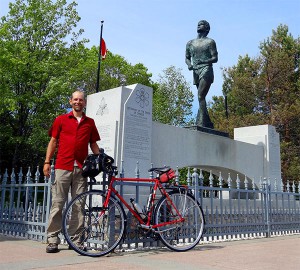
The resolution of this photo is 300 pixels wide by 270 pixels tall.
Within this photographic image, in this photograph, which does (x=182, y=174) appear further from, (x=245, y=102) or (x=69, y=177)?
(x=69, y=177)

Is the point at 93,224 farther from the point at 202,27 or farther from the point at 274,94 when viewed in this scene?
the point at 274,94

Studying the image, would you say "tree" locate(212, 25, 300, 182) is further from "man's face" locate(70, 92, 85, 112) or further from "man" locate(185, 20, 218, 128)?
"man's face" locate(70, 92, 85, 112)

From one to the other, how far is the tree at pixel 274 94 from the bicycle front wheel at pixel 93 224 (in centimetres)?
2273

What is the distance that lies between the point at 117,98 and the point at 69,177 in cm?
480

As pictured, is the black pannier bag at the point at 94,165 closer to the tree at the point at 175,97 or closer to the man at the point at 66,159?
the man at the point at 66,159

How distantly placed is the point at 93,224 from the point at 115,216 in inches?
13.5

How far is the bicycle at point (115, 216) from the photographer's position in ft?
16.4

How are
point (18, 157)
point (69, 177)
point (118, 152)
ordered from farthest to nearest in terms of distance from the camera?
point (18, 157)
point (118, 152)
point (69, 177)

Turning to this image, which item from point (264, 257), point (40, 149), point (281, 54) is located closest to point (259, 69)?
point (281, 54)

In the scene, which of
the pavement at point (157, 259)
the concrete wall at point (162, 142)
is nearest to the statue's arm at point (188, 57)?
the concrete wall at point (162, 142)

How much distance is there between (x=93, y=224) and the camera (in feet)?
16.6

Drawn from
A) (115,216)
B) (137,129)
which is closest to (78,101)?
(115,216)

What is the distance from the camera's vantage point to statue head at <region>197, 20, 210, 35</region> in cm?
1401

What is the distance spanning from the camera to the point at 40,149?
2197 cm
